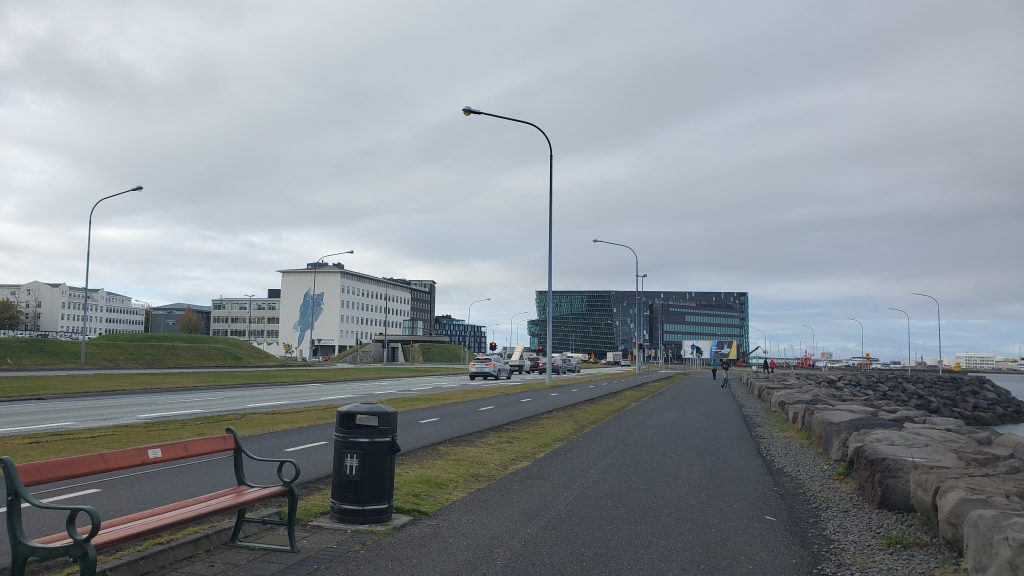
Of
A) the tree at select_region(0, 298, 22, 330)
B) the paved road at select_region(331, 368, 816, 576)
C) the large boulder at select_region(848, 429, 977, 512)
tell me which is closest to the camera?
the paved road at select_region(331, 368, 816, 576)

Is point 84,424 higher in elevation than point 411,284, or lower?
lower

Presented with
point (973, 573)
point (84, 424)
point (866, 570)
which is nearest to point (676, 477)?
point (866, 570)

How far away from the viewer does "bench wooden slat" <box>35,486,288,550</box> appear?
488 centimetres

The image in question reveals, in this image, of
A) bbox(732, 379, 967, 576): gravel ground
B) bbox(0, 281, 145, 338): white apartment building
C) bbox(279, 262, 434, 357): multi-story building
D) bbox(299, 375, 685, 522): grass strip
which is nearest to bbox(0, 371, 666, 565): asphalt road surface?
bbox(299, 375, 685, 522): grass strip

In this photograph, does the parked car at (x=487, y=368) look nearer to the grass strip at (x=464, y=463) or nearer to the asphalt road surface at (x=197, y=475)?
the grass strip at (x=464, y=463)

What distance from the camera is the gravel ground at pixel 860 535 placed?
20.4 ft

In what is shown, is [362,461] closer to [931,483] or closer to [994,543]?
[994,543]

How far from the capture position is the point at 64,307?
15825 cm

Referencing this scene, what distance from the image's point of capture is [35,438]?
1357 centimetres

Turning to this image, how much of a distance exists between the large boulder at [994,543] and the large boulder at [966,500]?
29 centimetres

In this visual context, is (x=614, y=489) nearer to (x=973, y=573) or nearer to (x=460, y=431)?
(x=973, y=573)

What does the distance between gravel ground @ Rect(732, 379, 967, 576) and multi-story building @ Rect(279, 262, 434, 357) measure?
4691 inches

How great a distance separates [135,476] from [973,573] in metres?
9.41

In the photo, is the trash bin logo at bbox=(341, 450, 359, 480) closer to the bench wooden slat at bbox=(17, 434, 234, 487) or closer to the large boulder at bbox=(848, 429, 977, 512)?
the bench wooden slat at bbox=(17, 434, 234, 487)
